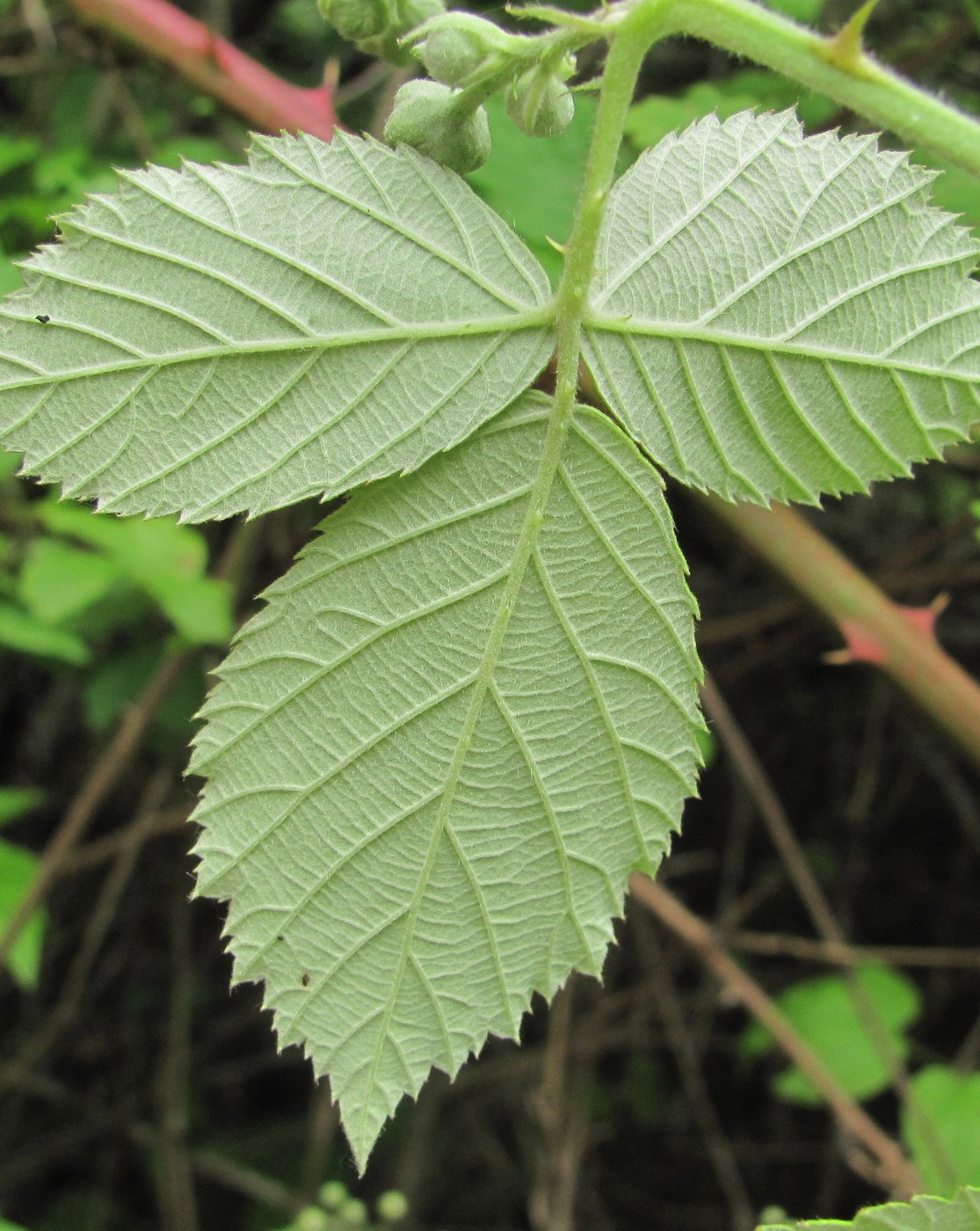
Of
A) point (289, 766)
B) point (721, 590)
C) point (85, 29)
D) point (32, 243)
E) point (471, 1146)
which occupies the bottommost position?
point (471, 1146)

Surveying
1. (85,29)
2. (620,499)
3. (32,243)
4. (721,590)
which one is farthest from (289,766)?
(721,590)

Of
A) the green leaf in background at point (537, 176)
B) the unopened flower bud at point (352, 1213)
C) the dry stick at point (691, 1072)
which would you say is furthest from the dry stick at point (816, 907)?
the unopened flower bud at point (352, 1213)

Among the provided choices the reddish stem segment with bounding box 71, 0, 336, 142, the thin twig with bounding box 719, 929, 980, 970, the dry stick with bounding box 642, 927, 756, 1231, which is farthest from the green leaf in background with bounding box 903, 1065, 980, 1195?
the reddish stem segment with bounding box 71, 0, 336, 142

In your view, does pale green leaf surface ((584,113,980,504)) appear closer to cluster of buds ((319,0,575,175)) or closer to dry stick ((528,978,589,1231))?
cluster of buds ((319,0,575,175))

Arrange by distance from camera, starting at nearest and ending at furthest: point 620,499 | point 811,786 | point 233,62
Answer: point 620,499 → point 233,62 → point 811,786

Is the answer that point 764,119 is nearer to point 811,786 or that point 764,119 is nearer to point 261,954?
point 261,954

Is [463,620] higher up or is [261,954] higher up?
[463,620]
